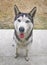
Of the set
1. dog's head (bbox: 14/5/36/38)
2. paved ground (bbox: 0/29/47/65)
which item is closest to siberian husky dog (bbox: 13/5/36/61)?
dog's head (bbox: 14/5/36/38)

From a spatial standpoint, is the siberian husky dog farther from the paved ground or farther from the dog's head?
the paved ground

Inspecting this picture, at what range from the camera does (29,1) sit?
4582 mm

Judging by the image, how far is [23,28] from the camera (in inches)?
92.0

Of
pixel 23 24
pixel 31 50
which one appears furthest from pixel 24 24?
pixel 31 50

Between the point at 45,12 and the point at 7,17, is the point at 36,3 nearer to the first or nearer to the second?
the point at 45,12

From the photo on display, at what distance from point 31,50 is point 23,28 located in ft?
2.05

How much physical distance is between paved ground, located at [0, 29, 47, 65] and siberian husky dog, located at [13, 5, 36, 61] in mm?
178

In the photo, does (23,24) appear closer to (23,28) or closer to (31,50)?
(23,28)

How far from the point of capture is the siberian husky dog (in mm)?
2363

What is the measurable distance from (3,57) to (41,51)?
0.51 meters

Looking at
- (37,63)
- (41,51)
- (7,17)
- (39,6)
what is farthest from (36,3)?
(37,63)

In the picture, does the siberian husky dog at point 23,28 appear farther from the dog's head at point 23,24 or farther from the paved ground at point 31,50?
the paved ground at point 31,50

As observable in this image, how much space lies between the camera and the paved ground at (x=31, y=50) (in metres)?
2.65

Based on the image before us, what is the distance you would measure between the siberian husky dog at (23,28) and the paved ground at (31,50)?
0.18 meters
